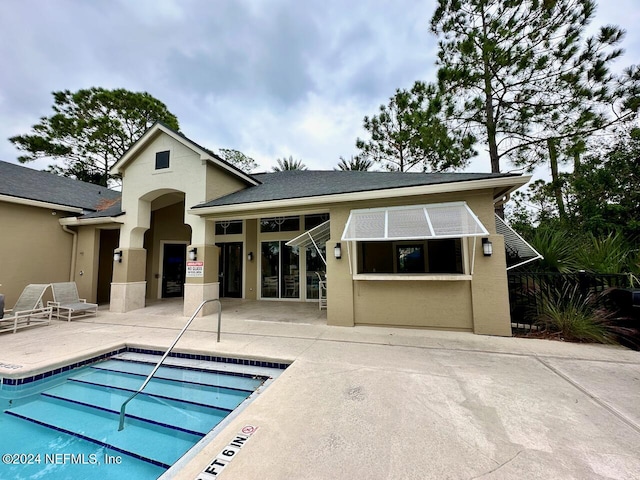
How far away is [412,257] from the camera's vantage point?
12203mm

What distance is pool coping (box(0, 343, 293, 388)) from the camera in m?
4.88

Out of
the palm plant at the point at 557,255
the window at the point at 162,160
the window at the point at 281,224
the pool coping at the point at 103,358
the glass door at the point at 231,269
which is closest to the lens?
the pool coping at the point at 103,358

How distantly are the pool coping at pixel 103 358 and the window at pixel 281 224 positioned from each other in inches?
324

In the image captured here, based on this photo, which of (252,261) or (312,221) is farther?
(252,261)

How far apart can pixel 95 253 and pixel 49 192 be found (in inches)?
151

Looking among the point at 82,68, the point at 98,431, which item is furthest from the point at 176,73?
the point at 98,431

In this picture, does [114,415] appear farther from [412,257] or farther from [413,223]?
[412,257]

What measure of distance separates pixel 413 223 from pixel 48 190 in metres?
16.8

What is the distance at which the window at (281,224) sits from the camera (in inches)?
530

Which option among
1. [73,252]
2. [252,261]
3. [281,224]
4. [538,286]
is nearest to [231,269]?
[252,261]

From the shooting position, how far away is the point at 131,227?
11.1m

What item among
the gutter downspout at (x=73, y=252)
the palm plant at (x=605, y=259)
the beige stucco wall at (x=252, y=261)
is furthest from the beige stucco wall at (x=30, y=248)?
the palm plant at (x=605, y=259)

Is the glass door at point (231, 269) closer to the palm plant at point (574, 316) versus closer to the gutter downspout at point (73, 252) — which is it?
the gutter downspout at point (73, 252)

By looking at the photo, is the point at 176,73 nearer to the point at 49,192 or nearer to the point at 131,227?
the point at 49,192
